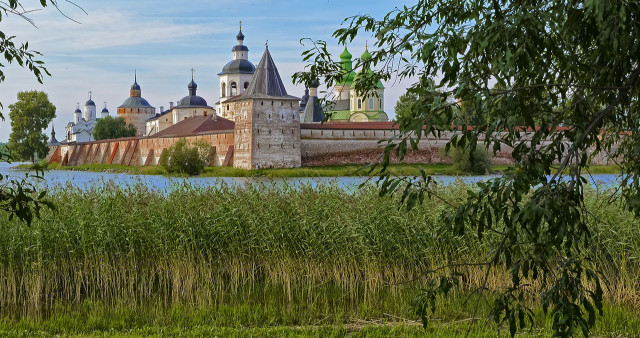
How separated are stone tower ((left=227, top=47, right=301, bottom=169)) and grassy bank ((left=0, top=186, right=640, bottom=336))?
86.6 feet

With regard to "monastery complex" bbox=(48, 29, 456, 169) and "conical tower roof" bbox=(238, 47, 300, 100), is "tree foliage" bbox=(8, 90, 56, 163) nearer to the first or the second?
"monastery complex" bbox=(48, 29, 456, 169)

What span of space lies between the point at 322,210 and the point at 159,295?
4.48ft

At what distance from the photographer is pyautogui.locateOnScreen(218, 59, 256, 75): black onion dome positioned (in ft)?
186

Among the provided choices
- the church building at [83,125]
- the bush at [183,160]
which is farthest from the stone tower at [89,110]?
the bush at [183,160]

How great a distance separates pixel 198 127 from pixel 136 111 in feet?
112

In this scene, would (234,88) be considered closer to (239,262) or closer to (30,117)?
(30,117)

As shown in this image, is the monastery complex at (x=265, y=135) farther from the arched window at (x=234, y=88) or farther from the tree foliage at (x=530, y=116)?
the tree foliage at (x=530, y=116)

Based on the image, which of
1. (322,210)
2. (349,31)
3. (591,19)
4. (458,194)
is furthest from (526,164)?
(458,194)

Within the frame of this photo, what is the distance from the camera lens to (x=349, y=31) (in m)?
2.54

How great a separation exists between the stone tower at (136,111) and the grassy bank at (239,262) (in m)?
68.4

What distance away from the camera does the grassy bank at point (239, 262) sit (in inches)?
180

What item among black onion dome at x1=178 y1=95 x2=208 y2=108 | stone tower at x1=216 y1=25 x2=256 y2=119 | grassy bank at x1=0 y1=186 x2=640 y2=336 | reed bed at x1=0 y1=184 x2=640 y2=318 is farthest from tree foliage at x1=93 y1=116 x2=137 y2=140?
reed bed at x1=0 y1=184 x2=640 y2=318

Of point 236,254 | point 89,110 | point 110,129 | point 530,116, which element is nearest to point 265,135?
point 236,254

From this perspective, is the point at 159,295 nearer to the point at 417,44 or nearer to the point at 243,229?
the point at 243,229
